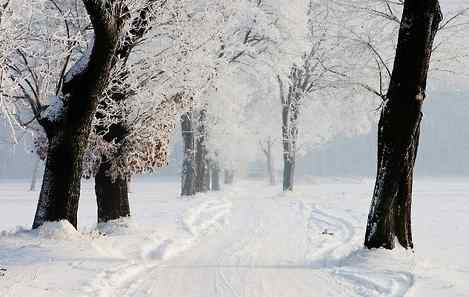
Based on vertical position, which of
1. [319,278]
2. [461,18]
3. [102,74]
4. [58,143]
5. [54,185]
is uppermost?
[461,18]

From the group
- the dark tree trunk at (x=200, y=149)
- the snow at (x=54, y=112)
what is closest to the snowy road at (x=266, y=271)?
the snow at (x=54, y=112)

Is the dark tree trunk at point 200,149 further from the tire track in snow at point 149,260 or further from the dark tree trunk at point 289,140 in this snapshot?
the tire track in snow at point 149,260

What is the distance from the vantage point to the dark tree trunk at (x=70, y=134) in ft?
A: 32.9

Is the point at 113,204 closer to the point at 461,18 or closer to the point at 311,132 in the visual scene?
the point at 461,18

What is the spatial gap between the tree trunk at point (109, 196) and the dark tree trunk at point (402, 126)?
6.35 m

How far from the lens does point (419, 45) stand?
9.60 metres

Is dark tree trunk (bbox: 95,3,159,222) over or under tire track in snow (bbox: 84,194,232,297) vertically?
over

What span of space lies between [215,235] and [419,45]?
686cm

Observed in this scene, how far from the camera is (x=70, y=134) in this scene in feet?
33.8

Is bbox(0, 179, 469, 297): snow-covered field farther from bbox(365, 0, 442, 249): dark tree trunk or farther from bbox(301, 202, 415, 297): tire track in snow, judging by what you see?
bbox(365, 0, 442, 249): dark tree trunk

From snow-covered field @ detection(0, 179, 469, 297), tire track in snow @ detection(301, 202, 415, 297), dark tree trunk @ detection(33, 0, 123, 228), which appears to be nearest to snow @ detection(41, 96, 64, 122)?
dark tree trunk @ detection(33, 0, 123, 228)

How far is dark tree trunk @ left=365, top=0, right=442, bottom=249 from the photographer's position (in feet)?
31.6

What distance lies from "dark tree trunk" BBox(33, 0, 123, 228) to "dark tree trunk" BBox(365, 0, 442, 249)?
468 centimetres

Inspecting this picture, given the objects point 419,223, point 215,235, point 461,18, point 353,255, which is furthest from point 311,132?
point 353,255
